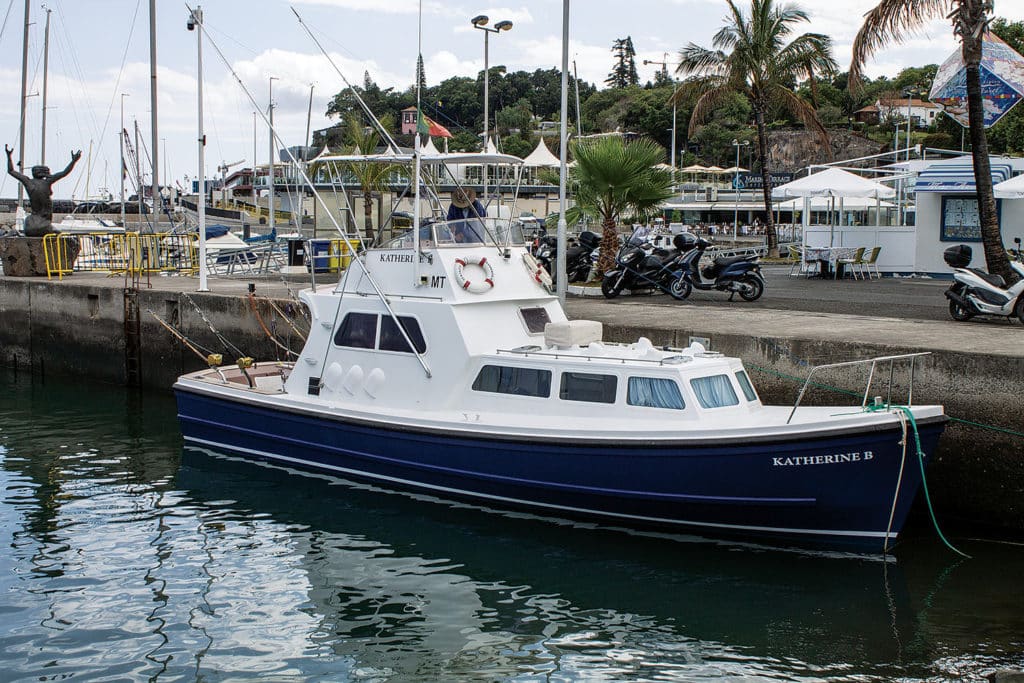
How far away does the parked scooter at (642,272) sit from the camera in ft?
64.2

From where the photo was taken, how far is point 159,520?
39.9ft

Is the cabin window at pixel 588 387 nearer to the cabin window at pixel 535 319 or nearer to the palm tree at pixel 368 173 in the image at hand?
the cabin window at pixel 535 319

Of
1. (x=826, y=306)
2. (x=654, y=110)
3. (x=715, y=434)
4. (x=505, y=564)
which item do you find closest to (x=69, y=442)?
(x=505, y=564)

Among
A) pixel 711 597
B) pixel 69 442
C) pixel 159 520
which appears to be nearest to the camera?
pixel 711 597

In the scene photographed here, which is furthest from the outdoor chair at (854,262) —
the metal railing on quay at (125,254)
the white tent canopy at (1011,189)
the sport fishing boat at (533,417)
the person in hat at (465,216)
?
the metal railing on quay at (125,254)

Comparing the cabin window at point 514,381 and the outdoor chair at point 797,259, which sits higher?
the outdoor chair at point 797,259

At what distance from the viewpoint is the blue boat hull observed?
9922 millimetres

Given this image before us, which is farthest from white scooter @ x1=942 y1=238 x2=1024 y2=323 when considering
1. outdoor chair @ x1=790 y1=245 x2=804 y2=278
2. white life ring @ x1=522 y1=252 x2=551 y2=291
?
outdoor chair @ x1=790 y1=245 x2=804 y2=278

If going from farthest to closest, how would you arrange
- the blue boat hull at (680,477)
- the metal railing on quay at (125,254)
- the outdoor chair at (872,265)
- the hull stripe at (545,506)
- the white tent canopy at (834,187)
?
1. the metal railing on quay at (125,254)
2. the outdoor chair at (872,265)
3. the white tent canopy at (834,187)
4. the hull stripe at (545,506)
5. the blue boat hull at (680,477)

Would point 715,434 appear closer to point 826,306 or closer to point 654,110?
point 826,306

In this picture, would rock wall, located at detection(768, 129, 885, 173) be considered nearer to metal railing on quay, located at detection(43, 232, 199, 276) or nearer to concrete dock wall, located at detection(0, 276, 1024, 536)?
metal railing on quay, located at detection(43, 232, 199, 276)

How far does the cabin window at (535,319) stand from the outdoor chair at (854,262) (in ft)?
46.5

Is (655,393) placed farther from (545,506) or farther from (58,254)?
(58,254)

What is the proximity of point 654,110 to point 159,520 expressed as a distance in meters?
84.2
